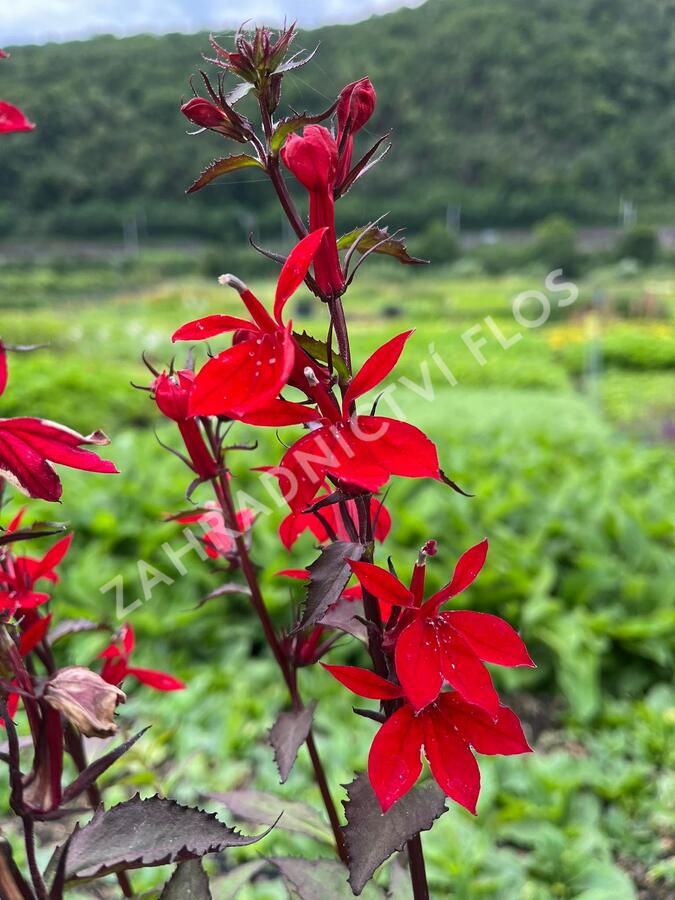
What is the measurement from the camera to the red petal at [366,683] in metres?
0.38

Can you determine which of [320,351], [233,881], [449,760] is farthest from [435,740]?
[233,881]

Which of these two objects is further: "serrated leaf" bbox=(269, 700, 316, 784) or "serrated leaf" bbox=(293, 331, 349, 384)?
"serrated leaf" bbox=(269, 700, 316, 784)

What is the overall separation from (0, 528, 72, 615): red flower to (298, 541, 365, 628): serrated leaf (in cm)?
19

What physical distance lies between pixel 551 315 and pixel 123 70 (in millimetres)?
8520

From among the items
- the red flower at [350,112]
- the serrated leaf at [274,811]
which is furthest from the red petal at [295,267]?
the serrated leaf at [274,811]

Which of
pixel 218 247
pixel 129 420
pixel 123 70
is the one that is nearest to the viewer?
pixel 129 420

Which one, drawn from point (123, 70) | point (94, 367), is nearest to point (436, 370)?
point (94, 367)

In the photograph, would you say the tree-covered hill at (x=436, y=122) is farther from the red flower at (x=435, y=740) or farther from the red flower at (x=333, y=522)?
the red flower at (x=435, y=740)

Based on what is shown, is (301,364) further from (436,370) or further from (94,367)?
(436,370)

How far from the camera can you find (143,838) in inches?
16.1

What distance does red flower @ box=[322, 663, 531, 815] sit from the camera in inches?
14.8

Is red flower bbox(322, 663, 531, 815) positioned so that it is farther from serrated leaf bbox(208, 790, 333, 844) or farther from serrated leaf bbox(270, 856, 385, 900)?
serrated leaf bbox(208, 790, 333, 844)

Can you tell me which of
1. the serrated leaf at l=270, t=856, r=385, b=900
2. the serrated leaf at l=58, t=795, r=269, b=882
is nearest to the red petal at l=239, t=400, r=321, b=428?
the serrated leaf at l=58, t=795, r=269, b=882

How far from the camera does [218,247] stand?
38.6 feet
